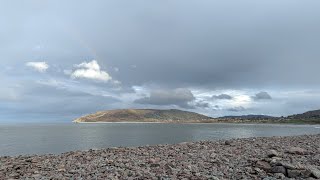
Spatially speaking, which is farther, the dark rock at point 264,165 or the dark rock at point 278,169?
the dark rock at point 264,165

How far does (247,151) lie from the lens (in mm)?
28984

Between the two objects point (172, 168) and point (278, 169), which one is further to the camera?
point (172, 168)

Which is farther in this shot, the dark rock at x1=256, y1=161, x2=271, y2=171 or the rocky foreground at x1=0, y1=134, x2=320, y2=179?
the dark rock at x1=256, y1=161, x2=271, y2=171

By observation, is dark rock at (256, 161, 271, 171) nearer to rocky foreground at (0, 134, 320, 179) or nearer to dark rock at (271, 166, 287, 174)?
rocky foreground at (0, 134, 320, 179)

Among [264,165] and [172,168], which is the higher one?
[264,165]

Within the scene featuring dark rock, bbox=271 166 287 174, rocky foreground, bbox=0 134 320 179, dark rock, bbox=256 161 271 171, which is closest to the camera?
Answer: rocky foreground, bbox=0 134 320 179

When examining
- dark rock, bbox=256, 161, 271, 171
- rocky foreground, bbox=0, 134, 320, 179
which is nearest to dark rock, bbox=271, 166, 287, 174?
rocky foreground, bbox=0, 134, 320, 179

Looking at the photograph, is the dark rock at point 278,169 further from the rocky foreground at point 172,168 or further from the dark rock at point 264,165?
the dark rock at point 264,165

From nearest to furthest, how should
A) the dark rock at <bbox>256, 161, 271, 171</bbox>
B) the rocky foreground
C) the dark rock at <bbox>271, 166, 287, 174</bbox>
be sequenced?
the rocky foreground
the dark rock at <bbox>271, 166, 287, 174</bbox>
the dark rock at <bbox>256, 161, 271, 171</bbox>

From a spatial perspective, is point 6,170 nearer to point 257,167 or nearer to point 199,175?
point 199,175

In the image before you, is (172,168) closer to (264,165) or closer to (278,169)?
(264,165)

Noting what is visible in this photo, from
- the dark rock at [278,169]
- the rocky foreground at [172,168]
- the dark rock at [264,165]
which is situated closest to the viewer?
the rocky foreground at [172,168]

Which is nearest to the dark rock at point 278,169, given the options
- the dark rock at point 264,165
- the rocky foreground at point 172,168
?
the rocky foreground at point 172,168

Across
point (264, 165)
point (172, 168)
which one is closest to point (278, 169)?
point (264, 165)
